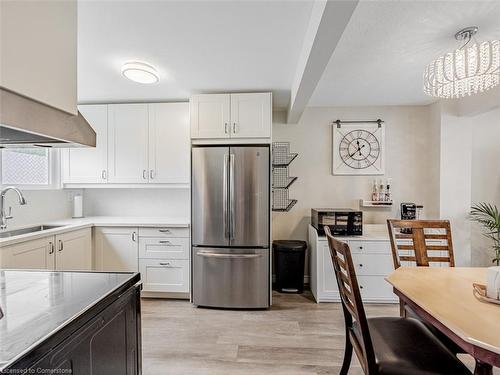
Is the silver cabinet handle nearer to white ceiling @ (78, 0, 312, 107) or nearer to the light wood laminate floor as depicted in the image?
the light wood laminate floor

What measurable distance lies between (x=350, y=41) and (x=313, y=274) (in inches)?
100

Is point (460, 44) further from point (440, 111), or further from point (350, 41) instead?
point (440, 111)

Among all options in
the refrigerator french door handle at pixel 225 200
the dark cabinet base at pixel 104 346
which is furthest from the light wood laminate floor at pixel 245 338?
the dark cabinet base at pixel 104 346

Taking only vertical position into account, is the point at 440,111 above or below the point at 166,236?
above

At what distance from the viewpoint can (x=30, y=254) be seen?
2.41m

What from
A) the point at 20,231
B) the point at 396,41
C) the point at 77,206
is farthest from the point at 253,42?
the point at 77,206

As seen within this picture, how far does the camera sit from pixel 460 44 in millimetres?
2111


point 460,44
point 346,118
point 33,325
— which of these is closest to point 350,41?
point 460,44

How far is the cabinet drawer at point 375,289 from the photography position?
317 centimetres

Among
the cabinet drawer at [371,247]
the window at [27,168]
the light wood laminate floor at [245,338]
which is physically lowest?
the light wood laminate floor at [245,338]

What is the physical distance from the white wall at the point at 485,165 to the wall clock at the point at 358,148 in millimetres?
1172

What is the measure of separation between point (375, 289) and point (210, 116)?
8.86ft

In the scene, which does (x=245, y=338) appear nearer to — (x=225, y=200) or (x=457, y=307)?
(x=225, y=200)

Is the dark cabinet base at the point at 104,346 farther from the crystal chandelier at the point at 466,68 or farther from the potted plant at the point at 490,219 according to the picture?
the potted plant at the point at 490,219
